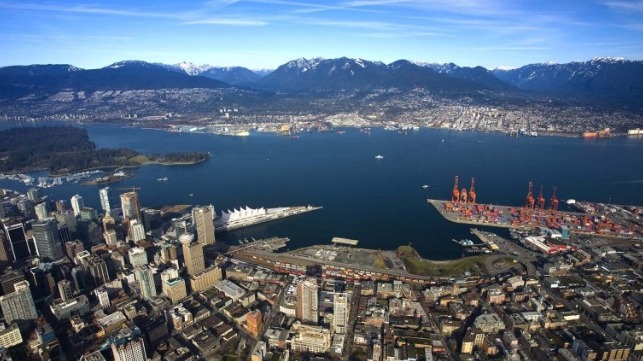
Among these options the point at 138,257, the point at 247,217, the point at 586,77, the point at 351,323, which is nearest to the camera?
the point at 351,323

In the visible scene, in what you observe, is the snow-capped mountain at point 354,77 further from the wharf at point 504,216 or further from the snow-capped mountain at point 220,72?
the wharf at point 504,216

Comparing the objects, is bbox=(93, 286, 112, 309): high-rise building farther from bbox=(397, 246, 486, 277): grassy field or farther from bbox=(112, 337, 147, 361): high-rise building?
bbox=(397, 246, 486, 277): grassy field

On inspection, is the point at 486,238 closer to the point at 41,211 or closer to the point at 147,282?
the point at 147,282

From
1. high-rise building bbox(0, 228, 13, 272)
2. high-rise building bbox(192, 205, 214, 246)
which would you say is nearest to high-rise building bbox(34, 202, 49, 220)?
high-rise building bbox(0, 228, 13, 272)

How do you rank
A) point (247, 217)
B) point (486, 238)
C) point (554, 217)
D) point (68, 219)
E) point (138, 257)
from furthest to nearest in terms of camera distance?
1. point (247, 217)
2. point (554, 217)
3. point (68, 219)
4. point (486, 238)
5. point (138, 257)

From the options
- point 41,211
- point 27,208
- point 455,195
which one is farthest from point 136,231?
point 455,195

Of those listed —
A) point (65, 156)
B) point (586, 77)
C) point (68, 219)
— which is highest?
point (586, 77)

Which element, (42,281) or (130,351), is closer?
(130,351)
